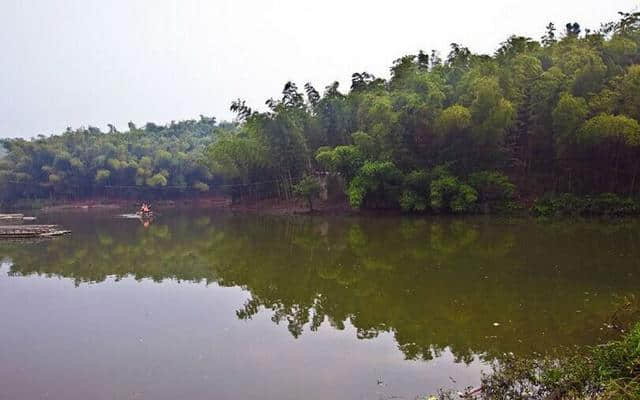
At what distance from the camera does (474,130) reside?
24.8 m

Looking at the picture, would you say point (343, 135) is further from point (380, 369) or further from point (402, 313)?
point (380, 369)

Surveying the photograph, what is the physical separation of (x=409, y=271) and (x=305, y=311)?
12.5 ft

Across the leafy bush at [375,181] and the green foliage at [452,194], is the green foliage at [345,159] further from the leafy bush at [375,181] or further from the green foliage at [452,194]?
the green foliage at [452,194]

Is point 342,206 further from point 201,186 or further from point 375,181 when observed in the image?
point 201,186

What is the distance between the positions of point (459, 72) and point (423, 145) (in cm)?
541

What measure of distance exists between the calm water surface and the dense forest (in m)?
5.57

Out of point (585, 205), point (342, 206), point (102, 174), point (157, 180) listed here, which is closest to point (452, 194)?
point (585, 205)

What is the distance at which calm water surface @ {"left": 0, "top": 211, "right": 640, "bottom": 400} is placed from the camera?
6.60 m

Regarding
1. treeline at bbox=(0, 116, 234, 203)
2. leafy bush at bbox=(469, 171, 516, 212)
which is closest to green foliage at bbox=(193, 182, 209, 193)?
treeline at bbox=(0, 116, 234, 203)

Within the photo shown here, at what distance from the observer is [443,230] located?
20.0m

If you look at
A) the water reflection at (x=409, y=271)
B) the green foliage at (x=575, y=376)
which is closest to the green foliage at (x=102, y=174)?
the water reflection at (x=409, y=271)

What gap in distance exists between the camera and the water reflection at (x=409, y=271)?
318 inches

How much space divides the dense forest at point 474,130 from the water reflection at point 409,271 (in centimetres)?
347

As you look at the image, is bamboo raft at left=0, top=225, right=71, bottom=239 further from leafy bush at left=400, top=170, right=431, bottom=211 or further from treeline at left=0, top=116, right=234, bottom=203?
treeline at left=0, top=116, right=234, bottom=203
